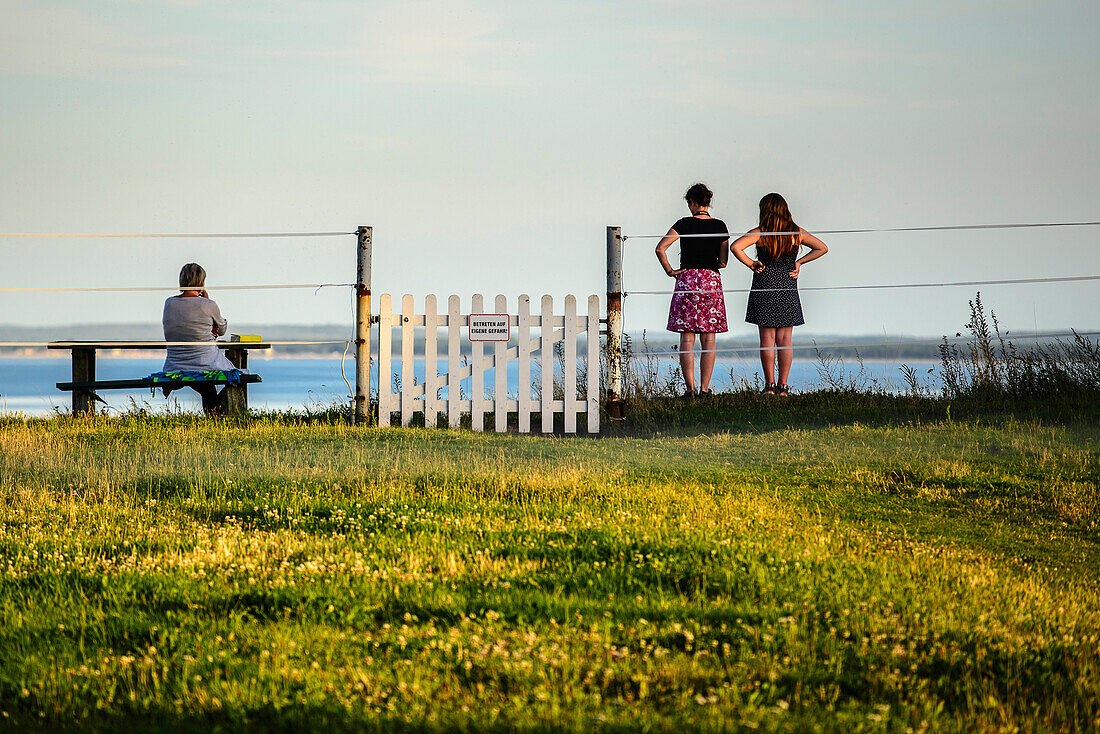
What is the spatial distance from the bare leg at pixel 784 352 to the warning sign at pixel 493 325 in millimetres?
3166

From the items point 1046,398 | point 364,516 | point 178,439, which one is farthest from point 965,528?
point 178,439

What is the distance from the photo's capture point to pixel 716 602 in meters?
4.47

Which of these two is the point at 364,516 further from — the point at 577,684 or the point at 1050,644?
the point at 1050,644

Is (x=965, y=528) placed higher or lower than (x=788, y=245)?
lower

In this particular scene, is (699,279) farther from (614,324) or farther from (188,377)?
(188,377)

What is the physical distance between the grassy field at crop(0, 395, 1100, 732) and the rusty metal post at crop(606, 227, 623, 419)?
3.17 m

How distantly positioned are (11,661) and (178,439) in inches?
235

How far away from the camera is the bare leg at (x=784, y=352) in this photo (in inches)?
474

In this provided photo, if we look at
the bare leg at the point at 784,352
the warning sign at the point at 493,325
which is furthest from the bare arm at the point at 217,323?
the bare leg at the point at 784,352

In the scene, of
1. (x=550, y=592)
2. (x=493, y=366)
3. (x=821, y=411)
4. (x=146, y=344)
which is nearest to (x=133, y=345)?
(x=146, y=344)

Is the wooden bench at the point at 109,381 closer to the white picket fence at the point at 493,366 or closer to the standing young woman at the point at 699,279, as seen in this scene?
the white picket fence at the point at 493,366

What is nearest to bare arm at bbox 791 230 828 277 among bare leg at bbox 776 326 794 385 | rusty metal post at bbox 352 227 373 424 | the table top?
bare leg at bbox 776 326 794 385

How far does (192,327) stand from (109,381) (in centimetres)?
105

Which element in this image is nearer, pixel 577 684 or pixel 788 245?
pixel 577 684
